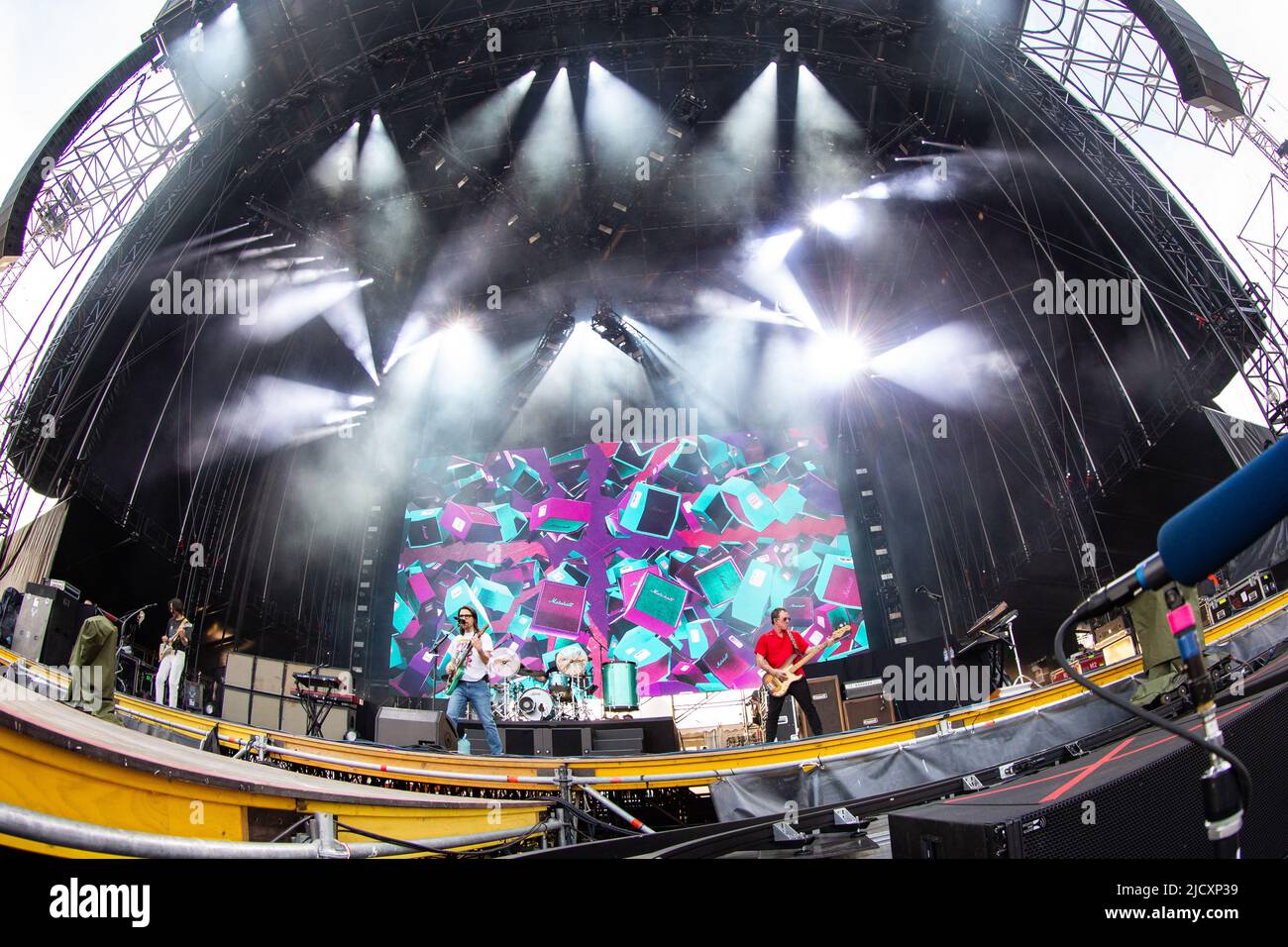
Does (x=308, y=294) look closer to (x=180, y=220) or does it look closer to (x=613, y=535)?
(x=180, y=220)

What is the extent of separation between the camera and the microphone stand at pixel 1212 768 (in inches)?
48.9

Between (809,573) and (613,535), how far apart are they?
12.3 ft

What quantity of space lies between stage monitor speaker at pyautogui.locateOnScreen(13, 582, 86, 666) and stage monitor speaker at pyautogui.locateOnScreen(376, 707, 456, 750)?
3880mm

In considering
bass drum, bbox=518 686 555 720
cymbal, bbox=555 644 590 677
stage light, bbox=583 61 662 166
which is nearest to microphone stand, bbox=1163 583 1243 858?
bass drum, bbox=518 686 555 720

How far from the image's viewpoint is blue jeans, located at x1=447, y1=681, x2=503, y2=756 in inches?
255

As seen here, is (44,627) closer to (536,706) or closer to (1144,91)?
(536,706)

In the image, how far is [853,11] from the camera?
10.8 metres

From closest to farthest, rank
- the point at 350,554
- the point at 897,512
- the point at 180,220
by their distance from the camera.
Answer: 1. the point at 180,220
2. the point at 897,512
3. the point at 350,554

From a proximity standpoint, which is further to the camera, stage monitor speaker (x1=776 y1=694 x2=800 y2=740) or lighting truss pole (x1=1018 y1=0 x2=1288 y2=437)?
lighting truss pole (x1=1018 y1=0 x2=1288 y2=437)
